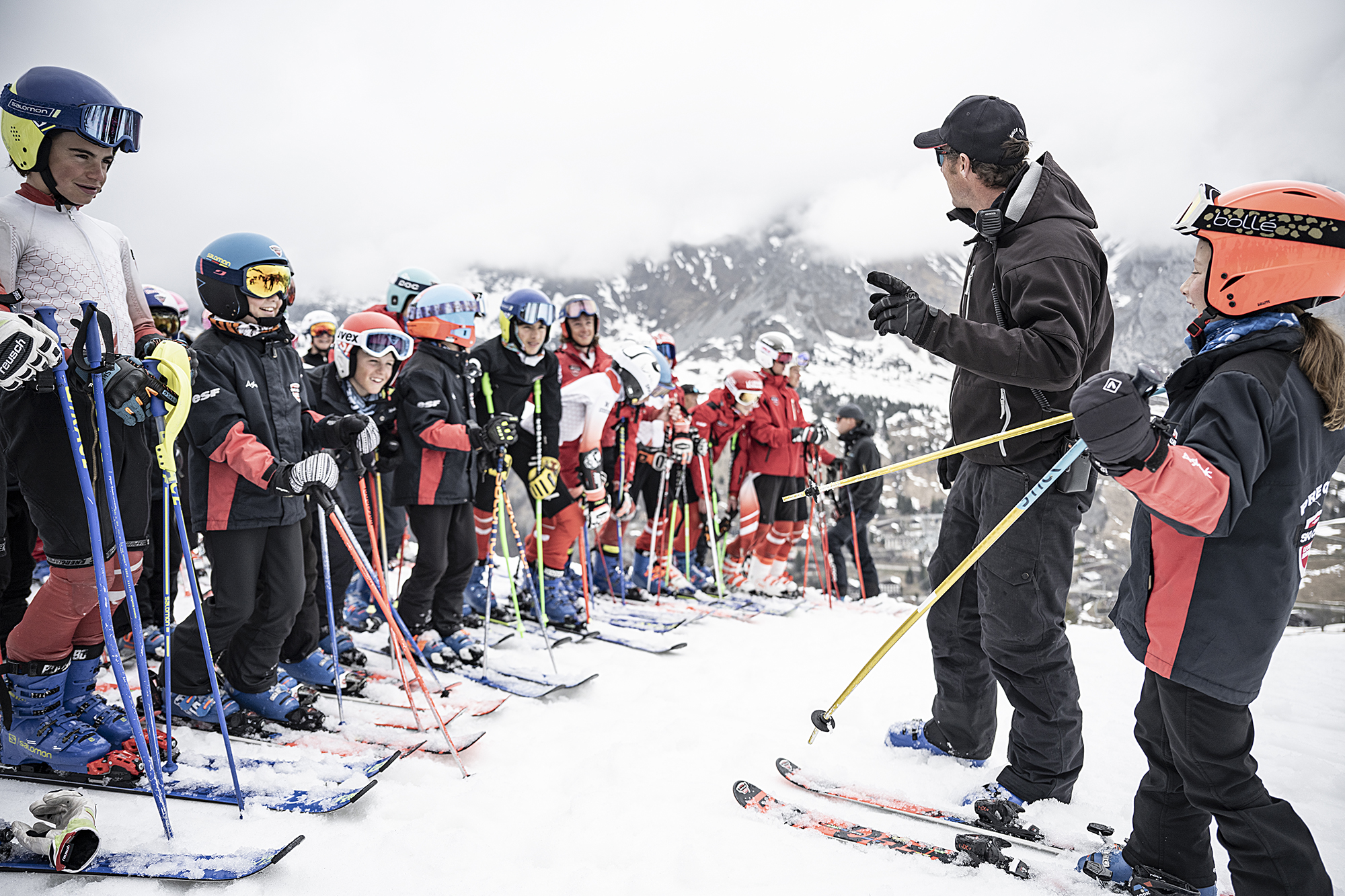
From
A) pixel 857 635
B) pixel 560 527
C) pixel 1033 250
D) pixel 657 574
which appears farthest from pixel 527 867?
pixel 657 574

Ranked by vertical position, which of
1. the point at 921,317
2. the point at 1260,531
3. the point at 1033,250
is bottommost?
the point at 1260,531

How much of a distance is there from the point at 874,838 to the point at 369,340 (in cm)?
377

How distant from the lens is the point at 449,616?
15.4 ft

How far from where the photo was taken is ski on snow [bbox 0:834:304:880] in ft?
7.11

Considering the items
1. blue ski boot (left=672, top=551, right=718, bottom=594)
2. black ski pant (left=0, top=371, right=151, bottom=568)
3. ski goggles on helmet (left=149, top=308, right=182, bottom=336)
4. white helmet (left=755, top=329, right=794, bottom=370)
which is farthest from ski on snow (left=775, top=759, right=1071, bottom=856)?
white helmet (left=755, top=329, right=794, bottom=370)

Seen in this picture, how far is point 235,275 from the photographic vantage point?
3.17 metres

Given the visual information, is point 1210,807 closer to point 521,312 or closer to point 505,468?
point 505,468

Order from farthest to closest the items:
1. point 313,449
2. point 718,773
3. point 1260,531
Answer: point 313,449
point 718,773
point 1260,531

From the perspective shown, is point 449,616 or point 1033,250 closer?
point 1033,250

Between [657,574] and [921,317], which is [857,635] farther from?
[921,317]

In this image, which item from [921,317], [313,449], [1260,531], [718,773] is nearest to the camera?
[1260,531]

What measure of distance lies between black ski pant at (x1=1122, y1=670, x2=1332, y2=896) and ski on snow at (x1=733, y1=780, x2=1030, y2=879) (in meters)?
0.43

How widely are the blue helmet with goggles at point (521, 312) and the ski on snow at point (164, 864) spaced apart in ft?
12.2

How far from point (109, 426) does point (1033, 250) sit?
3862mm
